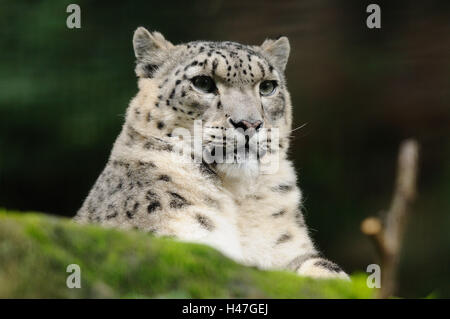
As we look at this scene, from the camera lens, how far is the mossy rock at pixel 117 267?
9.25 feet

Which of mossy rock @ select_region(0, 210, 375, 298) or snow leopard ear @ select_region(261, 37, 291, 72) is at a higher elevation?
snow leopard ear @ select_region(261, 37, 291, 72)

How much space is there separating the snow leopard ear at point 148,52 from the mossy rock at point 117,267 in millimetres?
2663

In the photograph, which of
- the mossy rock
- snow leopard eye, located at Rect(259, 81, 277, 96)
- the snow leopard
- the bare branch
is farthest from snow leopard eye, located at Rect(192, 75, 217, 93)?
the bare branch

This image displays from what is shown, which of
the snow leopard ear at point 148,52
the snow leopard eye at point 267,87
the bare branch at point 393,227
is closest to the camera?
the bare branch at point 393,227

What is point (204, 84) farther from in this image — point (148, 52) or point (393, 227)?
point (393, 227)

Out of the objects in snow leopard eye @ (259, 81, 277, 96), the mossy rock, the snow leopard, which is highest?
snow leopard eye @ (259, 81, 277, 96)

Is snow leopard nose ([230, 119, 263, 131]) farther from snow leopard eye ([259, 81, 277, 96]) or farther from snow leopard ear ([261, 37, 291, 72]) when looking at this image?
snow leopard ear ([261, 37, 291, 72])

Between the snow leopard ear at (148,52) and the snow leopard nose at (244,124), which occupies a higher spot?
the snow leopard ear at (148,52)

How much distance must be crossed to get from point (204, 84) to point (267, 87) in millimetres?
489

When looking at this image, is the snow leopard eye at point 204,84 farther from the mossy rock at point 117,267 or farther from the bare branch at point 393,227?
the bare branch at point 393,227

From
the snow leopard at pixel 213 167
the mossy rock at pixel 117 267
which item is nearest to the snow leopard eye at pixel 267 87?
the snow leopard at pixel 213 167

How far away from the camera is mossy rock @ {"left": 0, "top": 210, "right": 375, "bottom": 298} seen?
2818 mm

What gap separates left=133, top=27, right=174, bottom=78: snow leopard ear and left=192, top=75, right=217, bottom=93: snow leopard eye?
45cm

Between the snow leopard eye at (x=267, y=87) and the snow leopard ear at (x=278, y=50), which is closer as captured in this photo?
the snow leopard eye at (x=267, y=87)
